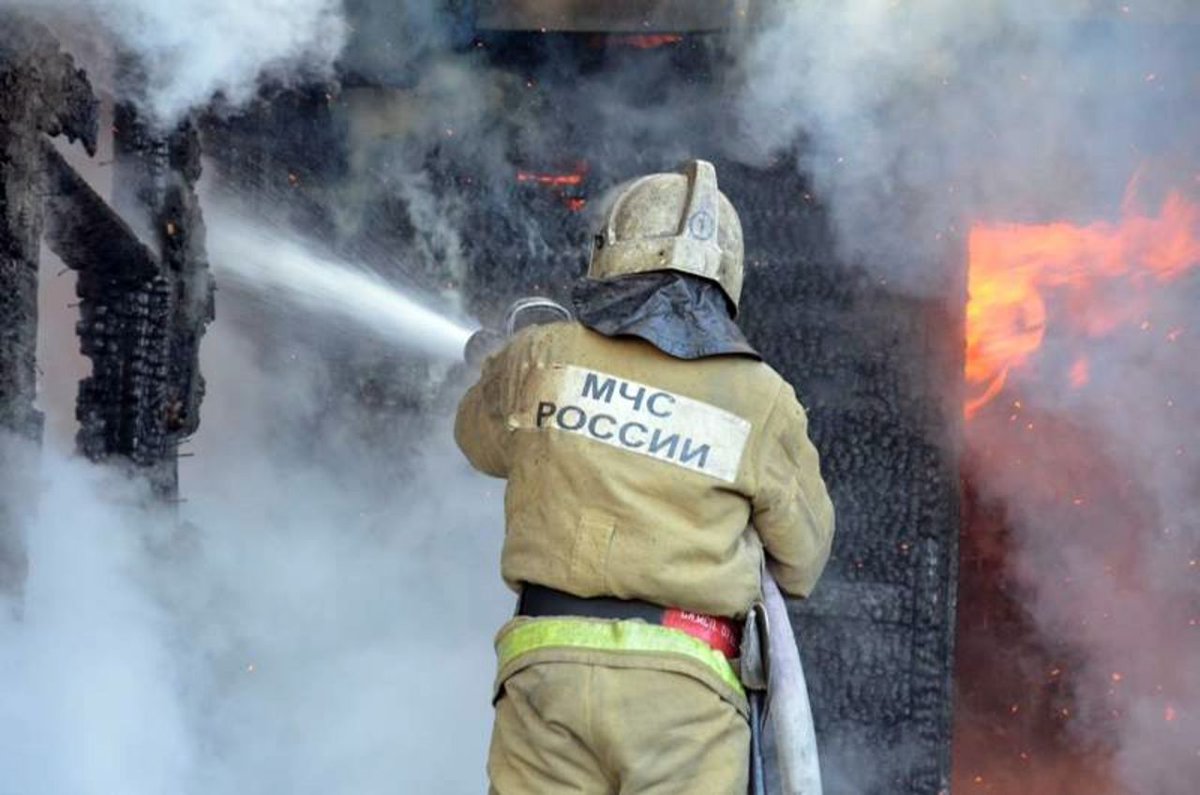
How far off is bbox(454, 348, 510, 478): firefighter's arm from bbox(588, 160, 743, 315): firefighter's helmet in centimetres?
35

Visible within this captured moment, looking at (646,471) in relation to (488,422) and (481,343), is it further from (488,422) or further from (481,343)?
(481,343)

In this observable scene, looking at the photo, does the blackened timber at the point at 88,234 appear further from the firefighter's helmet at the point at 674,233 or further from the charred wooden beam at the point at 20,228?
the firefighter's helmet at the point at 674,233

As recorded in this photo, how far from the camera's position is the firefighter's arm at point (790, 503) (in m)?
3.94

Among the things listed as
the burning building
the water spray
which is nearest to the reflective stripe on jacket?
the burning building

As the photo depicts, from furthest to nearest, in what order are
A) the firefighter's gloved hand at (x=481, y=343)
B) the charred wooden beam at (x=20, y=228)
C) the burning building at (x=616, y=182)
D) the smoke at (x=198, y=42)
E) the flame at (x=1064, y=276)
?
the flame at (x=1064, y=276)
the burning building at (x=616, y=182)
the firefighter's gloved hand at (x=481, y=343)
the smoke at (x=198, y=42)
the charred wooden beam at (x=20, y=228)

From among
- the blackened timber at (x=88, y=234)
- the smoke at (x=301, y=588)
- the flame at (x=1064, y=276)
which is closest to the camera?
the blackened timber at (x=88, y=234)

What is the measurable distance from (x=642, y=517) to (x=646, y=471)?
110mm

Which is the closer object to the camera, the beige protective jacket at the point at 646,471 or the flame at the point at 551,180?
the beige protective jacket at the point at 646,471

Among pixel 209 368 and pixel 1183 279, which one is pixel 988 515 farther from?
pixel 209 368

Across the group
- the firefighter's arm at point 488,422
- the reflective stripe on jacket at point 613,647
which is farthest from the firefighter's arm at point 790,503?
the firefighter's arm at point 488,422

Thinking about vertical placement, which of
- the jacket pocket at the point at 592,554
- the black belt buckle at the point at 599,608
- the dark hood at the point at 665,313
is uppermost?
the dark hood at the point at 665,313

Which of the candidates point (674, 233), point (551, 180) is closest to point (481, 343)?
point (674, 233)

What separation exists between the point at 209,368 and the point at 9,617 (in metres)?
→ 2.07

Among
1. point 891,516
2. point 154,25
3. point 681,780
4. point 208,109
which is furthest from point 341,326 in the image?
point 681,780
